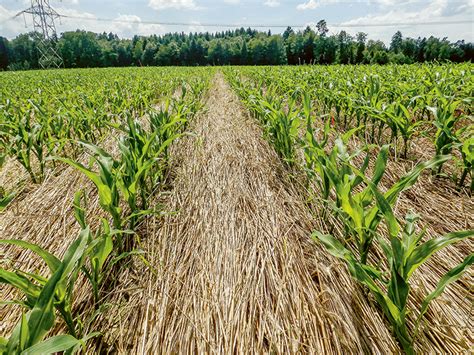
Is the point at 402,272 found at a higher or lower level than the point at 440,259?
higher

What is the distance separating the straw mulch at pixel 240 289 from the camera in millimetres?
1086

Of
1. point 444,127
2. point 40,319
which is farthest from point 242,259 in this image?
point 444,127

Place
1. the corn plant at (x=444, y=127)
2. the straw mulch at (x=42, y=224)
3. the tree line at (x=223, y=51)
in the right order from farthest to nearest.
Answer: the tree line at (x=223, y=51) → the corn plant at (x=444, y=127) → the straw mulch at (x=42, y=224)

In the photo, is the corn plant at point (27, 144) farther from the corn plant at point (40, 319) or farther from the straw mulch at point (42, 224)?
the corn plant at point (40, 319)

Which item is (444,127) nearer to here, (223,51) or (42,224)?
(42,224)

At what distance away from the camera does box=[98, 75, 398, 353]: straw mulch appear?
109 centimetres

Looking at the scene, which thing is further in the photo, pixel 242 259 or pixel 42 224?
pixel 42 224

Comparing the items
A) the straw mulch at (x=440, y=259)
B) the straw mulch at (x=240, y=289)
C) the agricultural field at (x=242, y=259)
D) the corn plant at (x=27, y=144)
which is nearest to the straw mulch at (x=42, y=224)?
the agricultural field at (x=242, y=259)

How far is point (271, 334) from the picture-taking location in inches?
43.5

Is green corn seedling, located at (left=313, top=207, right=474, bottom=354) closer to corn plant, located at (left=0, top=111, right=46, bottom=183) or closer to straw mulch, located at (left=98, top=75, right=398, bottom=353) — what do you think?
straw mulch, located at (left=98, top=75, right=398, bottom=353)

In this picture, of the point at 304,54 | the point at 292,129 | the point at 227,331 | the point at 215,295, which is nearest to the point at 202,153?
the point at 292,129

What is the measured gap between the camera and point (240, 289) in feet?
4.35

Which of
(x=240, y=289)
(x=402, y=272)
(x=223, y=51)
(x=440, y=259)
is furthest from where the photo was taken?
(x=223, y=51)

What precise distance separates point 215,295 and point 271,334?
0.32 m
